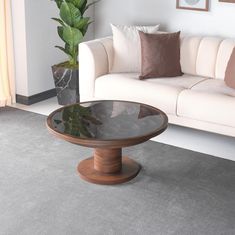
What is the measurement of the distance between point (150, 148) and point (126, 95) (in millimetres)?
538

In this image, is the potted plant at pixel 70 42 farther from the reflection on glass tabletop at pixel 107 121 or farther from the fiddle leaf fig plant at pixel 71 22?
the reflection on glass tabletop at pixel 107 121

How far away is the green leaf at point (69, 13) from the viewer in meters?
4.08

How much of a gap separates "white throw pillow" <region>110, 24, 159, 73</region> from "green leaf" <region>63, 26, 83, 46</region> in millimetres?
395

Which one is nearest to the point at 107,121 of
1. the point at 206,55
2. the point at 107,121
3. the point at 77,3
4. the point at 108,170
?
the point at 107,121

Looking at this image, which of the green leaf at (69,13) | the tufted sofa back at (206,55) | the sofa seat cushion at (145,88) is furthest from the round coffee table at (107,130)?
the green leaf at (69,13)

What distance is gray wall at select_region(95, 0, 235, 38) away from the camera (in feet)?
13.2

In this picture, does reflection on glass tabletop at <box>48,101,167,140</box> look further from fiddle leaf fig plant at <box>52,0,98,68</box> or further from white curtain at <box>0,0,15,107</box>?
white curtain at <box>0,0,15,107</box>

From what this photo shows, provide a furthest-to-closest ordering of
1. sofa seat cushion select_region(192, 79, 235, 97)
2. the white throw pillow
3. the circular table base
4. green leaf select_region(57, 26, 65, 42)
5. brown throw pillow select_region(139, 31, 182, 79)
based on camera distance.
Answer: green leaf select_region(57, 26, 65, 42) → the white throw pillow → brown throw pillow select_region(139, 31, 182, 79) → sofa seat cushion select_region(192, 79, 235, 97) → the circular table base

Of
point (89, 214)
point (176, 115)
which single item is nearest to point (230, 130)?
point (176, 115)

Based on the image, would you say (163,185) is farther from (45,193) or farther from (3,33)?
(3,33)

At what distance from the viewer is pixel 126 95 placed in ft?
12.1

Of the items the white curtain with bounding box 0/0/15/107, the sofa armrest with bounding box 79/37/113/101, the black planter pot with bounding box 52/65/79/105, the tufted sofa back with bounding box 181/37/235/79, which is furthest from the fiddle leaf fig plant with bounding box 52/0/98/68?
the tufted sofa back with bounding box 181/37/235/79

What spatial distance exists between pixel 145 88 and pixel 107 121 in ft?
2.67

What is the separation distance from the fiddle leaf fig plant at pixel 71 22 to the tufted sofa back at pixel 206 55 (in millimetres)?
982
